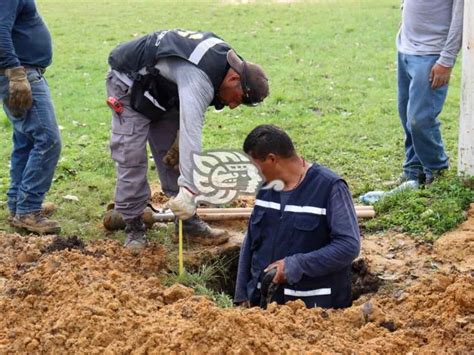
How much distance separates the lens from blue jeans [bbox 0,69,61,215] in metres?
6.27

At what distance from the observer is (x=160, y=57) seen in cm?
540

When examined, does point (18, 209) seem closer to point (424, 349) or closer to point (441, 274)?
point (441, 274)

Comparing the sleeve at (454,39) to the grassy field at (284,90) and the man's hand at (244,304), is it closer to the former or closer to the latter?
the grassy field at (284,90)

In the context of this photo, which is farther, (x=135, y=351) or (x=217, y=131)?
(x=217, y=131)

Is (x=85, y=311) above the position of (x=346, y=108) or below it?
above

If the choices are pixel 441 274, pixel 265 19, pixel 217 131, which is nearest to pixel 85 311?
pixel 441 274

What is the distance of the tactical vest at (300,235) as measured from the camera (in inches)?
184

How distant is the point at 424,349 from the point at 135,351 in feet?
4.14

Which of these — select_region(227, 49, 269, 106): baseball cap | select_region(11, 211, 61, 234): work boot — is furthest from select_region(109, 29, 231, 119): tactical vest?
select_region(11, 211, 61, 234): work boot

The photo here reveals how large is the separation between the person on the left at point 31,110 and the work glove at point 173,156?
33.7 inches

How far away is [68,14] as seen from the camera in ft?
63.0

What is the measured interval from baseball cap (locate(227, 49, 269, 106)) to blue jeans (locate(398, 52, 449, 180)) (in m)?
1.98

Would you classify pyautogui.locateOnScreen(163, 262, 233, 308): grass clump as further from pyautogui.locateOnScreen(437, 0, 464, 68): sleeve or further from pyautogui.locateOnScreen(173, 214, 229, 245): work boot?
pyautogui.locateOnScreen(437, 0, 464, 68): sleeve
